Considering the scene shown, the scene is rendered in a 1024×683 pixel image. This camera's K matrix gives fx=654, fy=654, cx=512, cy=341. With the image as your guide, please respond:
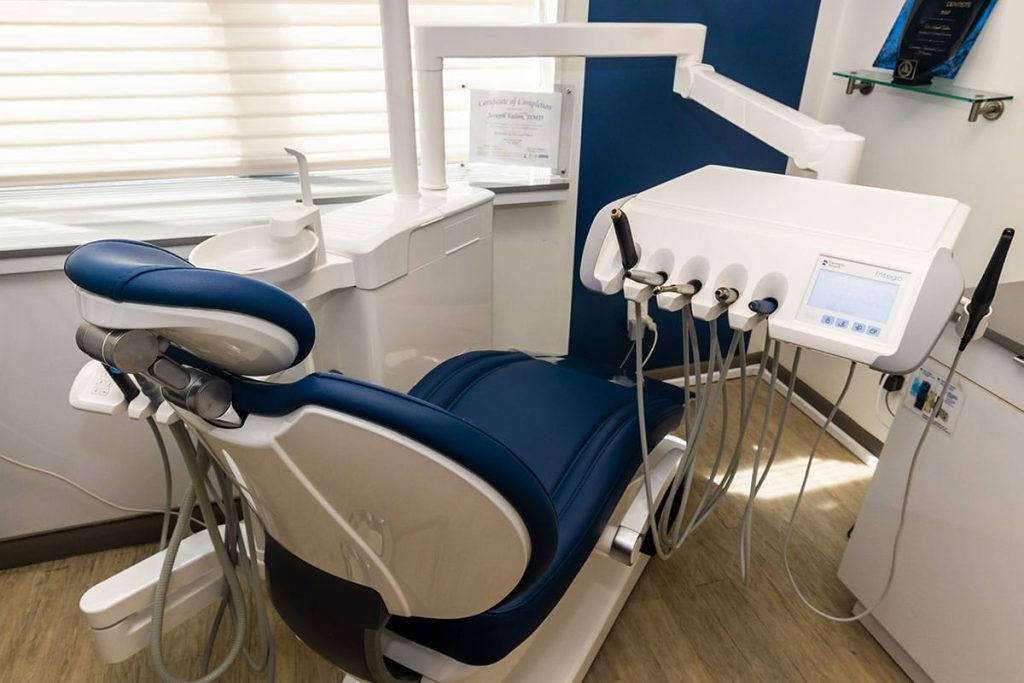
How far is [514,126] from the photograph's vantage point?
1603 millimetres

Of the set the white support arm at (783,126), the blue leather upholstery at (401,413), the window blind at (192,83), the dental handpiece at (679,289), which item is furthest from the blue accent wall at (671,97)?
the blue leather upholstery at (401,413)

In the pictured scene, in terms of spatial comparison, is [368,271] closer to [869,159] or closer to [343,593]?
[343,593]

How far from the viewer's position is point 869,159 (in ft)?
6.00

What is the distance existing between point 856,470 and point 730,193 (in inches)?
48.7

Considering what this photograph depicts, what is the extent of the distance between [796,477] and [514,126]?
125cm

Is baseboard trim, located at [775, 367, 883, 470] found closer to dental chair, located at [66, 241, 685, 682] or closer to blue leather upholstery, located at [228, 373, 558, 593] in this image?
dental chair, located at [66, 241, 685, 682]

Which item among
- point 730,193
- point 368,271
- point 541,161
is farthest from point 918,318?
point 541,161

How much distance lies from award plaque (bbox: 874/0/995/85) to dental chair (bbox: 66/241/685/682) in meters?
1.26

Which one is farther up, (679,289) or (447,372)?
(679,289)

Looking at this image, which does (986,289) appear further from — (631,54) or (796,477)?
(796,477)

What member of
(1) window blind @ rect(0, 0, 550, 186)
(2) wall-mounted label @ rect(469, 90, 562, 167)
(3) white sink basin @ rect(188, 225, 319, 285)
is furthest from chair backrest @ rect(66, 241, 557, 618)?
(2) wall-mounted label @ rect(469, 90, 562, 167)

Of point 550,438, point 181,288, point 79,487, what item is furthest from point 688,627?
point 79,487

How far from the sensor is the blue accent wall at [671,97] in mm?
1692

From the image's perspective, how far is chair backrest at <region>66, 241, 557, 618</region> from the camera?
533mm
